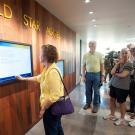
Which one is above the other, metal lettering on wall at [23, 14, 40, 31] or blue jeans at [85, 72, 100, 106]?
metal lettering on wall at [23, 14, 40, 31]

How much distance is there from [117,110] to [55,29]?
2.50 metres

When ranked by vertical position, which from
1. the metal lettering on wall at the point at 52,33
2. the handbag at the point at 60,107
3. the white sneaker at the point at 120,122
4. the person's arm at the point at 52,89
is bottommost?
the white sneaker at the point at 120,122

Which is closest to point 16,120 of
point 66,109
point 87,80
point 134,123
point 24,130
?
point 24,130

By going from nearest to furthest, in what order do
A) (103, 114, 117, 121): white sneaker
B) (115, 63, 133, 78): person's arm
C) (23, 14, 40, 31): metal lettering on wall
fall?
(23, 14, 40, 31): metal lettering on wall < (115, 63, 133, 78): person's arm < (103, 114, 117, 121): white sneaker

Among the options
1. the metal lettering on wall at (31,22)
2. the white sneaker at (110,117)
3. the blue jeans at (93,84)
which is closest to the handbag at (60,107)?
the metal lettering on wall at (31,22)

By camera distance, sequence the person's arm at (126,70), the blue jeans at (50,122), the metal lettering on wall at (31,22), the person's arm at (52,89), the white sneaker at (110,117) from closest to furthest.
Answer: the person's arm at (52,89)
the blue jeans at (50,122)
the metal lettering on wall at (31,22)
the person's arm at (126,70)
the white sneaker at (110,117)

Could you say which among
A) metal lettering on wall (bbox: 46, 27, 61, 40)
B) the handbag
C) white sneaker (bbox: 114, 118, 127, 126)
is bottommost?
white sneaker (bbox: 114, 118, 127, 126)

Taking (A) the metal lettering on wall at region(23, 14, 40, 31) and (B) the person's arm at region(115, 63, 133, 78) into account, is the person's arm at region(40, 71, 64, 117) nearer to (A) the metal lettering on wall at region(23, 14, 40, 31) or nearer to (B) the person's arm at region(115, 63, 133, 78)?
(A) the metal lettering on wall at region(23, 14, 40, 31)

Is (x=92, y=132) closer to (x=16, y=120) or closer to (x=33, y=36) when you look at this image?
(x=16, y=120)

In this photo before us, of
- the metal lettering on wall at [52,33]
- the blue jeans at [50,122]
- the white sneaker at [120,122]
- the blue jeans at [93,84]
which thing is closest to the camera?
the blue jeans at [50,122]

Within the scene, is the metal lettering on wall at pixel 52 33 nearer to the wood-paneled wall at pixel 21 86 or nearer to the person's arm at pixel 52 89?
the wood-paneled wall at pixel 21 86

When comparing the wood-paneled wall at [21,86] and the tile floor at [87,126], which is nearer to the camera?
the wood-paneled wall at [21,86]

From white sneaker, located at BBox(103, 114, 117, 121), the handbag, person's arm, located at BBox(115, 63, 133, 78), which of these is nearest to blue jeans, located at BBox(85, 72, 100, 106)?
white sneaker, located at BBox(103, 114, 117, 121)

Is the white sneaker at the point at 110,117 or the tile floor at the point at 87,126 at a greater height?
the white sneaker at the point at 110,117
